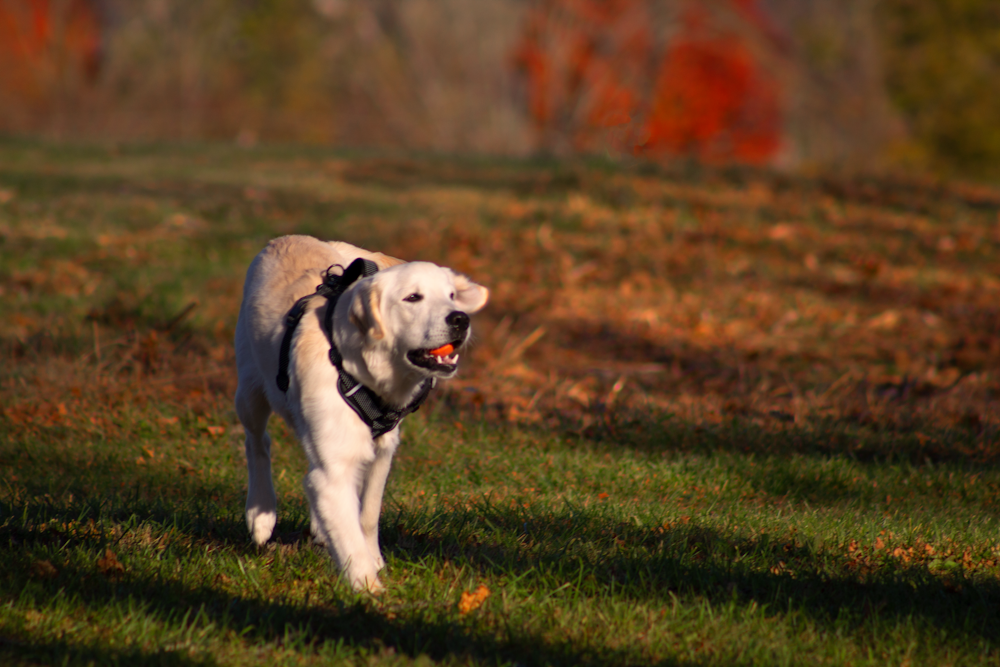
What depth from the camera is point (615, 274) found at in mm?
11016

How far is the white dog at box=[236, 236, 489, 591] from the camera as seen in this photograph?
11.6 ft

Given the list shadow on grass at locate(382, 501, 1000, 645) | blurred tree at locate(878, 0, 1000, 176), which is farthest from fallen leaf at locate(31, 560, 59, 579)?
blurred tree at locate(878, 0, 1000, 176)

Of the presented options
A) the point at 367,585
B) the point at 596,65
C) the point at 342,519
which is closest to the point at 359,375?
the point at 342,519

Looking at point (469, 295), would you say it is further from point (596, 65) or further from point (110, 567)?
point (596, 65)

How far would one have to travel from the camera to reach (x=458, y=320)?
3.60 meters

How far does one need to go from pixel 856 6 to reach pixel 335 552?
3766 cm

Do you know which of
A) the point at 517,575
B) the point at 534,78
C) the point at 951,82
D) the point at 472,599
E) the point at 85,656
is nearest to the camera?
the point at 85,656

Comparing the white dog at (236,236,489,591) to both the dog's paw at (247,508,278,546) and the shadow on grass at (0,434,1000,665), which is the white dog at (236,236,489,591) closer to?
the dog's paw at (247,508,278,546)

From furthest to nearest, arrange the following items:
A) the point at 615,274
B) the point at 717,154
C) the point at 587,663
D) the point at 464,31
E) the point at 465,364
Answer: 1. the point at 717,154
2. the point at 464,31
3. the point at 615,274
4. the point at 465,364
5. the point at 587,663

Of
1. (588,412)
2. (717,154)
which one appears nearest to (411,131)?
(717,154)

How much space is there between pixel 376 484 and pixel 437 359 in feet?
2.09

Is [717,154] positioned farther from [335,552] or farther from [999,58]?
[335,552]

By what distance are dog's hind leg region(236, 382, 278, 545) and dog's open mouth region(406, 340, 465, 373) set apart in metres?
1.03

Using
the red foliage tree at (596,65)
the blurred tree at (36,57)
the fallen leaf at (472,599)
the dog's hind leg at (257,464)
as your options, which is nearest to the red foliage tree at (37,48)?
the blurred tree at (36,57)
